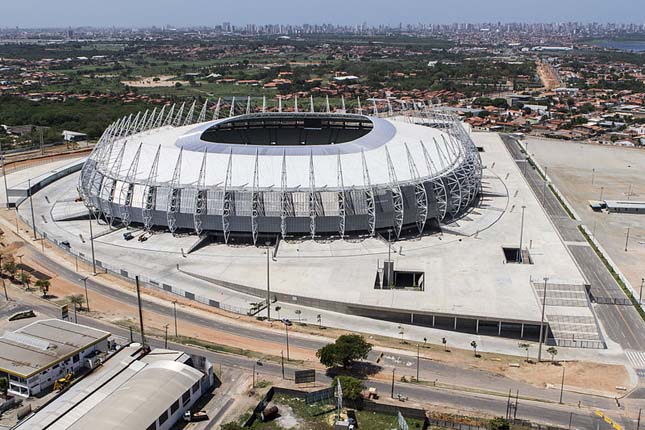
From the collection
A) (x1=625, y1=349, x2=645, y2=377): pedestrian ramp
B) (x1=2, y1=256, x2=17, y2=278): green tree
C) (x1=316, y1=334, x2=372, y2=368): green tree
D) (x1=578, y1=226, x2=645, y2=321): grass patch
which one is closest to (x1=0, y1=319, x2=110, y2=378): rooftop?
(x1=2, y1=256, x2=17, y2=278): green tree

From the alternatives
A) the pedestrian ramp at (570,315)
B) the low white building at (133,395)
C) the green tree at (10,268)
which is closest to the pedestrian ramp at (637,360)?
the pedestrian ramp at (570,315)

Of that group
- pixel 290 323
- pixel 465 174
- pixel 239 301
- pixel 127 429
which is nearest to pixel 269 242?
pixel 239 301

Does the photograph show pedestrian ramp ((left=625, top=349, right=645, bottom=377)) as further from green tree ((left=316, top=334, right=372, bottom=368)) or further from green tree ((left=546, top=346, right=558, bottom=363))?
green tree ((left=316, top=334, right=372, bottom=368))

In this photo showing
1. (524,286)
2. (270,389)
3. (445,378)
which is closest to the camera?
(270,389)

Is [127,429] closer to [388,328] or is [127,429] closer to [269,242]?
[388,328]

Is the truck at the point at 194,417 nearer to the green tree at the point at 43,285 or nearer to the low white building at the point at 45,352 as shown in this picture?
the low white building at the point at 45,352

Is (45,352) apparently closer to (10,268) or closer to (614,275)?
(10,268)
